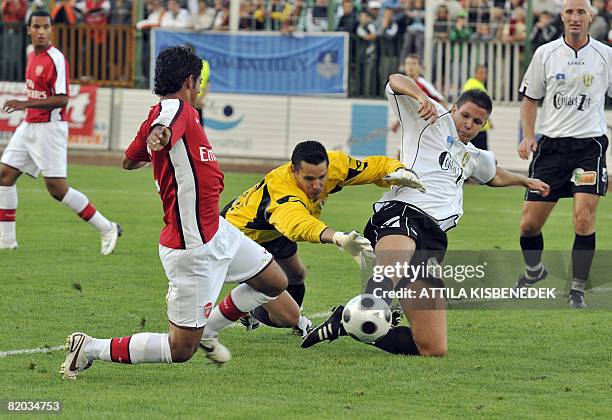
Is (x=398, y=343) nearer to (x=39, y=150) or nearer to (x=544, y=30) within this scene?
(x=39, y=150)

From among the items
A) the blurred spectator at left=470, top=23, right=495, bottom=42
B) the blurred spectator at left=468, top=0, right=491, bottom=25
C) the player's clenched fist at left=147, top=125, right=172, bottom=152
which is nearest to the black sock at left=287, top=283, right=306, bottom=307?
the player's clenched fist at left=147, top=125, right=172, bottom=152

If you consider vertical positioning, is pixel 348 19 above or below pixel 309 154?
above

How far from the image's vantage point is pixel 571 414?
252 inches

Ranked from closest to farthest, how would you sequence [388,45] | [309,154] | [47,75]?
1. [309,154]
2. [47,75]
3. [388,45]

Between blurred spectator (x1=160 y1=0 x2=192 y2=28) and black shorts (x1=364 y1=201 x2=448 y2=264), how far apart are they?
1793 cm

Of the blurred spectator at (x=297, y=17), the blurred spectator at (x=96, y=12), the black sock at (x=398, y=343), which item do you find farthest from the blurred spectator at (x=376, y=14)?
the black sock at (x=398, y=343)

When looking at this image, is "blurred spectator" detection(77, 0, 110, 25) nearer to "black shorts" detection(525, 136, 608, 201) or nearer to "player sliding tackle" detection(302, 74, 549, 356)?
"black shorts" detection(525, 136, 608, 201)

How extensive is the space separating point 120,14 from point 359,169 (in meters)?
19.4

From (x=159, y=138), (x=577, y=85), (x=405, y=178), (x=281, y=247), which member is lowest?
(x=281, y=247)

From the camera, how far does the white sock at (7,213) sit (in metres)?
12.3

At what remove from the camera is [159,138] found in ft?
21.2

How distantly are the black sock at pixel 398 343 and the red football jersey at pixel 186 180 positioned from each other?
61.7 inches

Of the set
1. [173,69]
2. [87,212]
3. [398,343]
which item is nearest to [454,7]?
[87,212]

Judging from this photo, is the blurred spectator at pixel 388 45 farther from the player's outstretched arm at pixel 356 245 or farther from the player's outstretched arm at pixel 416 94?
the player's outstretched arm at pixel 356 245
